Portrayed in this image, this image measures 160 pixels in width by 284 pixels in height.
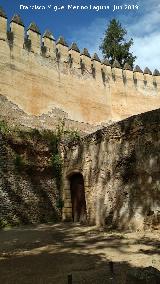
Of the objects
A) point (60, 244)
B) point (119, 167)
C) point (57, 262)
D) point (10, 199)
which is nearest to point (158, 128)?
point (119, 167)

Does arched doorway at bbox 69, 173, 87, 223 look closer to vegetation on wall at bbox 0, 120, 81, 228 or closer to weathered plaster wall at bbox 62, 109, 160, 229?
vegetation on wall at bbox 0, 120, 81, 228

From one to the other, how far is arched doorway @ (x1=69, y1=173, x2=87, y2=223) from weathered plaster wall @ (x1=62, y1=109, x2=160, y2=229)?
74 centimetres

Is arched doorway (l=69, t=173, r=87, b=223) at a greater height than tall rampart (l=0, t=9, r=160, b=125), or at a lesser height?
lesser

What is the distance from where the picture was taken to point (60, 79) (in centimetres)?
2072

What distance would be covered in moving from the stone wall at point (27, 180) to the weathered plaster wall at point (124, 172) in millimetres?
1707

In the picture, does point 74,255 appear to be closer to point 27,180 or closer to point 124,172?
point 124,172

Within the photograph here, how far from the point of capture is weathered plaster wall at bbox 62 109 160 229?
851cm

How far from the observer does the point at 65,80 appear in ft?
68.7

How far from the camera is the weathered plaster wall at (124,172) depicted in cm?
851

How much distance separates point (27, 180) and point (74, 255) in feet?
18.4

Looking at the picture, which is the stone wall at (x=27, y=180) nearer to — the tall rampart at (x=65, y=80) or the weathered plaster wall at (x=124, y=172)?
the weathered plaster wall at (x=124, y=172)

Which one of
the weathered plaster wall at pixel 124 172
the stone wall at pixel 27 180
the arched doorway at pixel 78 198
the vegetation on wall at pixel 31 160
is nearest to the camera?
the weathered plaster wall at pixel 124 172

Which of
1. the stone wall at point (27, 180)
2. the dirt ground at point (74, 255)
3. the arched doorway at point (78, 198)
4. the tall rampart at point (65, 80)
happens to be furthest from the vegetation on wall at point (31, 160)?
the tall rampart at point (65, 80)

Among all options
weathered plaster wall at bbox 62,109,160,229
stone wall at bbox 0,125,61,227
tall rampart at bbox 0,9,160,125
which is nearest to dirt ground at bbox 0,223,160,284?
weathered plaster wall at bbox 62,109,160,229
